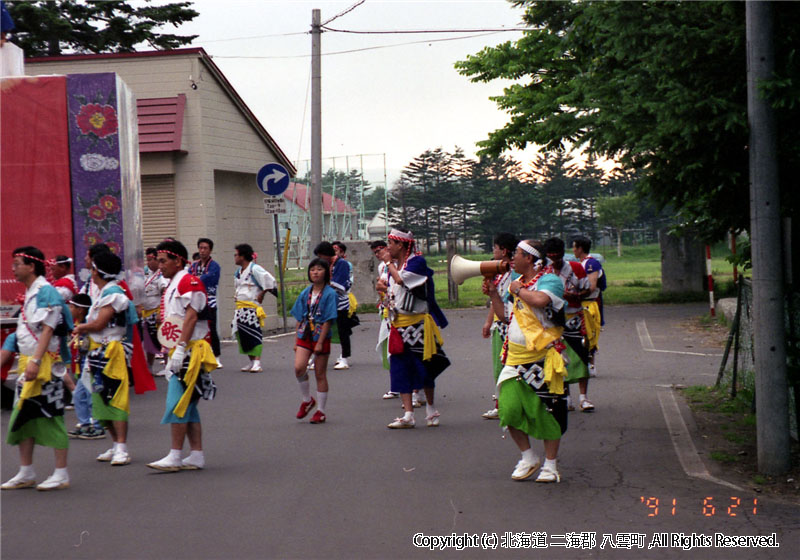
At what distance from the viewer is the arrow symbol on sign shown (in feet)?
63.1

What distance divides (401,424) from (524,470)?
100 inches

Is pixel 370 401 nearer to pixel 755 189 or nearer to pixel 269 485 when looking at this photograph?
pixel 269 485

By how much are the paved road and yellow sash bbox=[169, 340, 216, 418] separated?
1.92 feet

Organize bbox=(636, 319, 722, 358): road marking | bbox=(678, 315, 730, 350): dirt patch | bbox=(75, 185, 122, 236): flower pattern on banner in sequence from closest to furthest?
bbox=(75, 185, 122, 236): flower pattern on banner
bbox=(636, 319, 722, 358): road marking
bbox=(678, 315, 730, 350): dirt patch

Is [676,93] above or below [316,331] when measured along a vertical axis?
above

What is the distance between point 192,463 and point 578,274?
459 centimetres

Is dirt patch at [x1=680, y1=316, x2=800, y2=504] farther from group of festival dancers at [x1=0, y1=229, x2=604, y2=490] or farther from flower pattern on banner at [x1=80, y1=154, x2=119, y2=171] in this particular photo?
flower pattern on banner at [x1=80, y1=154, x2=119, y2=171]

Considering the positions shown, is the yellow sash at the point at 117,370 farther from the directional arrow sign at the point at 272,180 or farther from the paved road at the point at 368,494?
the directional arrow sign at the point at 272,180

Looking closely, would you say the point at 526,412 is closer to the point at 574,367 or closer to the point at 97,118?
the point at 574,367

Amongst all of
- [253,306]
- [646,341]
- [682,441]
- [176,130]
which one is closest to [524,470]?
Answer: [682,441]

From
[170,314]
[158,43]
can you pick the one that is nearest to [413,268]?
[170,314]

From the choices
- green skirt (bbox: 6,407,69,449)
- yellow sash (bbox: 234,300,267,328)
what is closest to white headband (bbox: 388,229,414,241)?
green skirt (bbox: 6,407,69,449)

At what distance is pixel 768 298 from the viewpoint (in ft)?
24.5

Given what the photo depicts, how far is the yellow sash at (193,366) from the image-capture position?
7703mm
